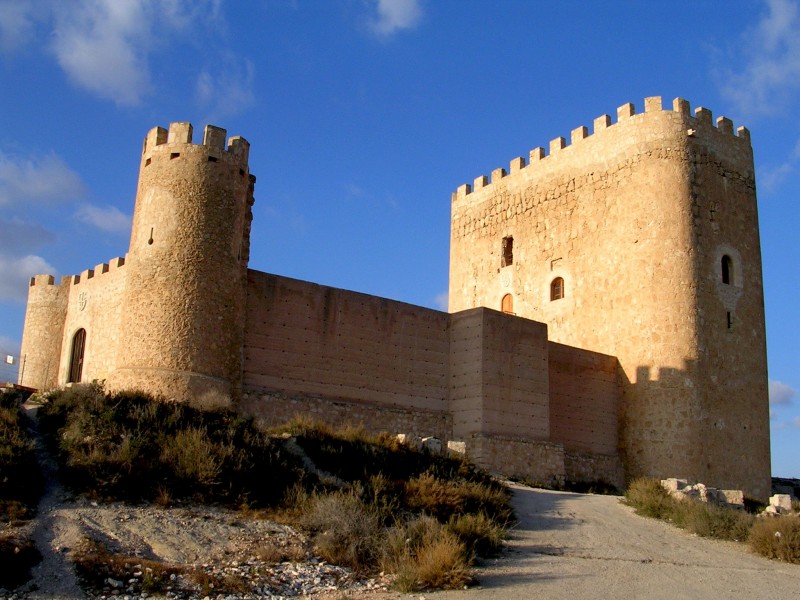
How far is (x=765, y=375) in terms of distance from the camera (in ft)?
79.2

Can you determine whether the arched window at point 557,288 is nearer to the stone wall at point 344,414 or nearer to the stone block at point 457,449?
the stone wall at point 344,414

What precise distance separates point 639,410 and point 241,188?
38.7 feet

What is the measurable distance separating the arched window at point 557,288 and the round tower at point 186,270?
11.0 m

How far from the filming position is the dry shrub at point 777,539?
43.8ft

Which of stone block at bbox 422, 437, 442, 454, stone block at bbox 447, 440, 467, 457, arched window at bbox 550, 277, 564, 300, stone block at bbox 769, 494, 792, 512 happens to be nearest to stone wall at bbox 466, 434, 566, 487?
stone block at bbox 447, 440, 467, 457

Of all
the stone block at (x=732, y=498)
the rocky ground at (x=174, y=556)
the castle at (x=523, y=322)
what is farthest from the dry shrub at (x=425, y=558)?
the stone block at (x=732, y=498)

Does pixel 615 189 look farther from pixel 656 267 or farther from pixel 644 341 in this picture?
pixel 644 341

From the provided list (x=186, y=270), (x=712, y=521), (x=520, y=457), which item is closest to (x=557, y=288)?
(x=520, y=457)

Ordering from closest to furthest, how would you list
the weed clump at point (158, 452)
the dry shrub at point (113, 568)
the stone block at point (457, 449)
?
1. the dry shrub at point (113, 568)
2. the weed clump at point (158, 452)
3. the stone block at point (457, 449)

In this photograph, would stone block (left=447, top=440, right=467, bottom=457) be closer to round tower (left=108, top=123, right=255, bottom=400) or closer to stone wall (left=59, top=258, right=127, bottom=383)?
round tower (left=108, top=123, right=255, bottom=400)

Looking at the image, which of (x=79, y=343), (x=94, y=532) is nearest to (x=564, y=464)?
(x=79, y=343)

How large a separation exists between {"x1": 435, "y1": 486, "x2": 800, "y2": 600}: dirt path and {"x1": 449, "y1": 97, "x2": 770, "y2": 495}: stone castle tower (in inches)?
303

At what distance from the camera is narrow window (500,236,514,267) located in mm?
27766

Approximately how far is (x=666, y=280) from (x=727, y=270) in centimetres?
221
